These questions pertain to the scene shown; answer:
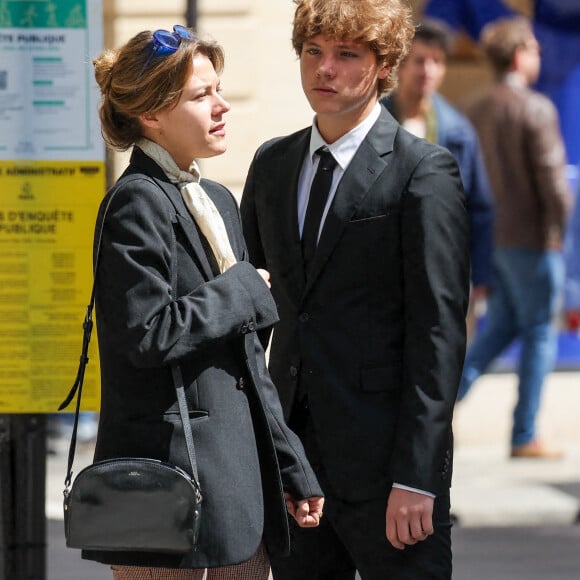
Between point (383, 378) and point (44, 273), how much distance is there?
1.37 metres

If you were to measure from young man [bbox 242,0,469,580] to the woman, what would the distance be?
0.90 feet

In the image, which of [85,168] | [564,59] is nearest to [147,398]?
[85,168]

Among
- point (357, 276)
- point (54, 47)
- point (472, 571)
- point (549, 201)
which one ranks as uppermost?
point (54, 47)

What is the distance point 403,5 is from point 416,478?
44.9 inches

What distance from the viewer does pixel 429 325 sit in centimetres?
358

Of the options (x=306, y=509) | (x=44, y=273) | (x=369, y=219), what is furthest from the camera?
(x=44, y=273)

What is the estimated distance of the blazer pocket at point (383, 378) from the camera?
12.0 ft

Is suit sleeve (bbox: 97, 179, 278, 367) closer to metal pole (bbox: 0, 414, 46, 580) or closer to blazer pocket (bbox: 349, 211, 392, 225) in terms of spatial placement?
blazer pocket (bbox: 349, 211, 392, 225)

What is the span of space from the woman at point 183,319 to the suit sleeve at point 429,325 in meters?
0.30

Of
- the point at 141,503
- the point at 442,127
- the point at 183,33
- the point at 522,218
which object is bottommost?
the point at 522,218

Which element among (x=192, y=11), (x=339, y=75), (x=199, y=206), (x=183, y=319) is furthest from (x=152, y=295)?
(x=192, y=11)

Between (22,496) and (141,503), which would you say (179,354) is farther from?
(22,496)

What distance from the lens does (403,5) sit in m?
3.80

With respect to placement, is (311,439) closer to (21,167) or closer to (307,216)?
(307,216)
